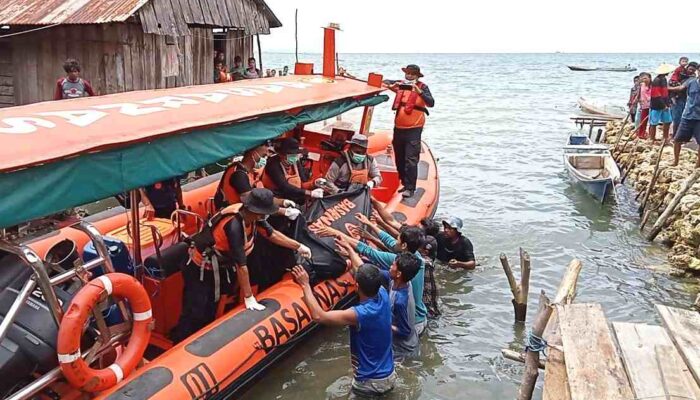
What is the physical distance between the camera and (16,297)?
387 cm

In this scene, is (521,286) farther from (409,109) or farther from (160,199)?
(160,199)

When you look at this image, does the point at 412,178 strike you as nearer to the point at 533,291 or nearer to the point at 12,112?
the point at 533,291

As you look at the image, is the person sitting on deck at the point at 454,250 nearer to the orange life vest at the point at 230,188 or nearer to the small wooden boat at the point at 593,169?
the orange life vest at the point at 230,188

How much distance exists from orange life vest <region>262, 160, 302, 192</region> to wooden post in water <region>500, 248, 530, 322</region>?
8.11 feet

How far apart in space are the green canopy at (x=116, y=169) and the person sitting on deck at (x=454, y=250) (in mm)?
3763

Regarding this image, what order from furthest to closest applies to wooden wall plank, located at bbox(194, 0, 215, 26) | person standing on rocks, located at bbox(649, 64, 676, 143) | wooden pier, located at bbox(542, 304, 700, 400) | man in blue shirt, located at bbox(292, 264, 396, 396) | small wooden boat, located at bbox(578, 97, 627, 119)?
small wooden boat, located at bbox(578, 97, 627, 119) < person standing on rocks, located at bbox(649, 64, 676, 143) < wooden wall plank, located at bbox(194, 0, 215, 26) < man in blue shirt, located at bbox(292, 264, 396, 396) < wooden pier, located at bbox(542, 304, 700, 400)

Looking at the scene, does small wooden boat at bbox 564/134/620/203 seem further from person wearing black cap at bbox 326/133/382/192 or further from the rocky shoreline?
person wearing black cap at bbox 326/133/382/192

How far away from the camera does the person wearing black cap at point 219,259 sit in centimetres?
495

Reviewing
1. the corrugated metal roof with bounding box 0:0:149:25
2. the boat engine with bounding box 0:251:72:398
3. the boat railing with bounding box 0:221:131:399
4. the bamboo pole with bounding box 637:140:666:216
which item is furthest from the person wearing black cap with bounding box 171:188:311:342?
the bamboo pole with bounding box 637:140:666:216

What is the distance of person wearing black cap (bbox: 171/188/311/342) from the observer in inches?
195

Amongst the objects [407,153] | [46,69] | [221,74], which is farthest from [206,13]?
[407,153]

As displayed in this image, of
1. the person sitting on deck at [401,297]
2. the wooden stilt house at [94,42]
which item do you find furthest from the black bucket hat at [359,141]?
the wooden stilt house at [94,42]

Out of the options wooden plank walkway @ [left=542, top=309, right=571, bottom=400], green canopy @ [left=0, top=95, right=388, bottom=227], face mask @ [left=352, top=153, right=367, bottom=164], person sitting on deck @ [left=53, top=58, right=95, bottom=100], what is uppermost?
person sitting on deck @ [left=53, top=58, right=95, bottom=100]

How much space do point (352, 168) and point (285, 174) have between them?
3.66ft
